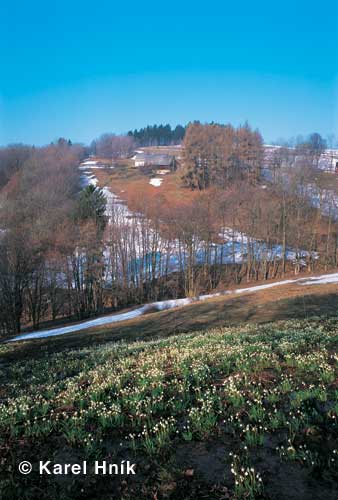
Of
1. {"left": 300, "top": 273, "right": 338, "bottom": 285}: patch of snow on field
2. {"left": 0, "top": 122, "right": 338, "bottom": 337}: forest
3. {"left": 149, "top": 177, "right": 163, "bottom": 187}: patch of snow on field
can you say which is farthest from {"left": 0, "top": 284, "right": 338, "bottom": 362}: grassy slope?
{"left": 149, "top": 177, "right": 163, "bottom": 187}: patch of snow on field

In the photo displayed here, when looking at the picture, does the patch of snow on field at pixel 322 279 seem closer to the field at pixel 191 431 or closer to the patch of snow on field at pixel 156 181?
the field at pixel 191 431

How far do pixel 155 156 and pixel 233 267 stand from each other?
111 meters

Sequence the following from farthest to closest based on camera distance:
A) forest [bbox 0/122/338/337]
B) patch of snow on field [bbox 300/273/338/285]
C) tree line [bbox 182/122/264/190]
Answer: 1. tree line [bbox 182/122/264/190]
2. forest [bbox 0/122/338/337]
3. patch of snow on field [bbox 300/273/338/285]

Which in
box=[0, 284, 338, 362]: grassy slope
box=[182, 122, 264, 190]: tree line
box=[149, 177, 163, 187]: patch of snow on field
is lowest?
box=[0, 284, 338, 362]: grassy slope

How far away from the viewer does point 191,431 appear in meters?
5.58

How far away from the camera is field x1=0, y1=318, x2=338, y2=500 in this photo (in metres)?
4.37

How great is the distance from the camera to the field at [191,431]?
437 cm

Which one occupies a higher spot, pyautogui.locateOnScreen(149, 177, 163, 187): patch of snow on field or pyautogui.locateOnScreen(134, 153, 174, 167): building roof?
pyautogui.locateOnScreen(134, 153, 174, 167): building roof

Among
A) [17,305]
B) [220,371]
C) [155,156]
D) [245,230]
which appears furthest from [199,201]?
[155,156]

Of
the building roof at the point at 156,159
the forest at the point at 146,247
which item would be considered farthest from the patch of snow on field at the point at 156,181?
the forest at the point at 146,247

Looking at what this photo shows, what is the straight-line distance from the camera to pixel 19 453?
17.6ft

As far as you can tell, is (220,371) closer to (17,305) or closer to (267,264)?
(17,305)

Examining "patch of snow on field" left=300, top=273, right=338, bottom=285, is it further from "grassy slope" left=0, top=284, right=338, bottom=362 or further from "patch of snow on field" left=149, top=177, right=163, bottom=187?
"patch of snow on field" left=149, top=177, right=163, bottom=187

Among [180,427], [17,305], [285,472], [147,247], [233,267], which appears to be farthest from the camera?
[233,267]
